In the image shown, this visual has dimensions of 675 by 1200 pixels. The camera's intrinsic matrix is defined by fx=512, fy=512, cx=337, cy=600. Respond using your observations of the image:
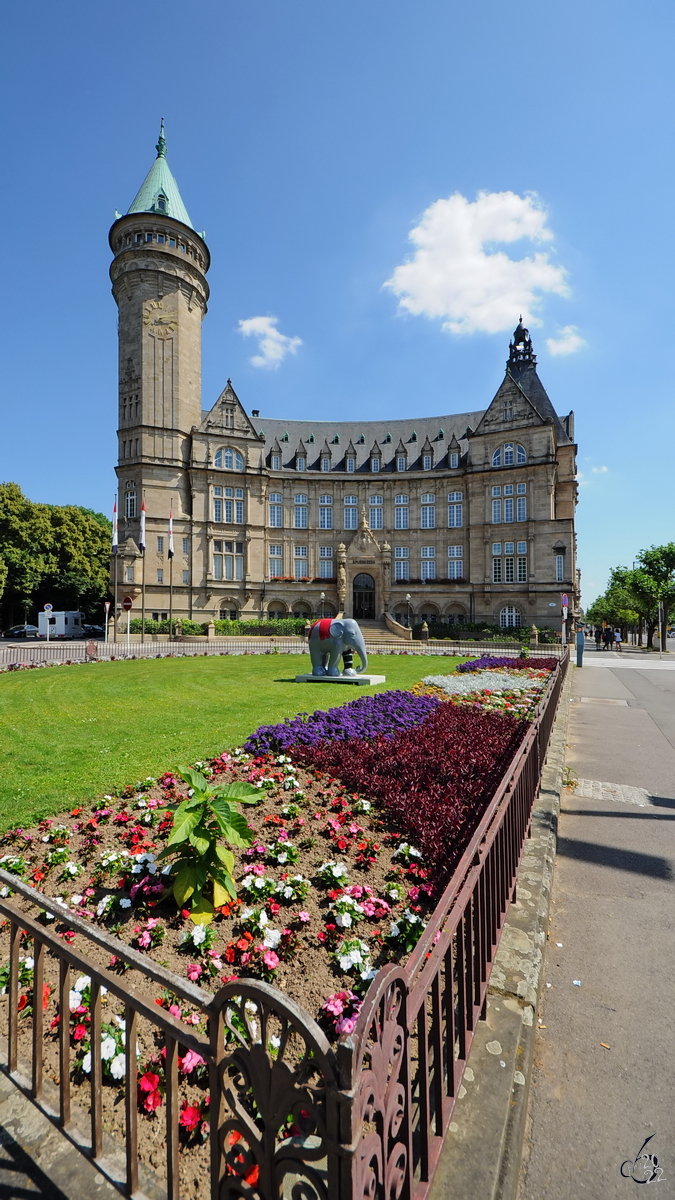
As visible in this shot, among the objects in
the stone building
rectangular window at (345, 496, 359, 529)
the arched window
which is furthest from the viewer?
rectangular window at (345, 496, 359, 529)

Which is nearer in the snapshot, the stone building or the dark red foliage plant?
the dark red foliage plant

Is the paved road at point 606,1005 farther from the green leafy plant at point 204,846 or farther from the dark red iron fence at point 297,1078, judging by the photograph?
the green leafy plant at point 204,846

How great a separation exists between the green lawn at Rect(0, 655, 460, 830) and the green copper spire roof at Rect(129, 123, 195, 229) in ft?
165

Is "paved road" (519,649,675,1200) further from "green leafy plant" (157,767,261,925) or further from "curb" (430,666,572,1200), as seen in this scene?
"green leafy plant" (157,767,261,925)

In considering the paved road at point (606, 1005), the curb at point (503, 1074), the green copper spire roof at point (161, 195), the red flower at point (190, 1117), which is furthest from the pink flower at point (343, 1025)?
the green copper spire roof at point (161, 195)

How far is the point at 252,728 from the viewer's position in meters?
9.18

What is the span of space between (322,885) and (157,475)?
50478 millimetres

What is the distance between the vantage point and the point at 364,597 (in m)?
55.1

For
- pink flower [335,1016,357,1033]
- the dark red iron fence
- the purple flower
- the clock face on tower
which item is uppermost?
the clock face on tower

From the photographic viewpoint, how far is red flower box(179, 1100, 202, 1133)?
7.70ft

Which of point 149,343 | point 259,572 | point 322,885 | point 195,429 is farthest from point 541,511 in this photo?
point 322,885

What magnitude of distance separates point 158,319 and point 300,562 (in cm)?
2720

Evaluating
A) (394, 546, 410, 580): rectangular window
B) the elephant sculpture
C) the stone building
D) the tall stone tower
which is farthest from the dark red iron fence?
(394, 546, 410, 580): rectangular window

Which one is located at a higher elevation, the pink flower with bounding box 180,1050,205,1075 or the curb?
the curb
